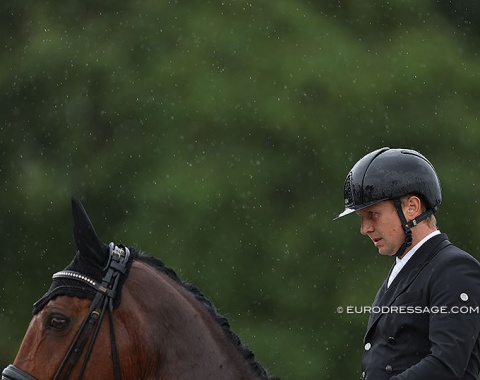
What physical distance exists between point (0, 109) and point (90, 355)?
748 centimetres

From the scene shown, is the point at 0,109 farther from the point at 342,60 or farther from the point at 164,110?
the point at 342,60

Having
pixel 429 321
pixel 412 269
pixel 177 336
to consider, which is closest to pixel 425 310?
pixel 429 321

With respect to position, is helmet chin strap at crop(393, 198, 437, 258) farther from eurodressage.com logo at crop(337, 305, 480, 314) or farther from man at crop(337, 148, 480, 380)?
eurodressage.com logo at crop(337, 305, 480, 314)

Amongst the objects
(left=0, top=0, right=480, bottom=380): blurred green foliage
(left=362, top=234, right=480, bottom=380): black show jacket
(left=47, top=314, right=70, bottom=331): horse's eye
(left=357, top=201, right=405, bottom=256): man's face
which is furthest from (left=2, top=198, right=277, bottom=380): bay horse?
(left=0, top=0, right=480, bottom=380): blurred green foliage

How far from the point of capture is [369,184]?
14.6 feet

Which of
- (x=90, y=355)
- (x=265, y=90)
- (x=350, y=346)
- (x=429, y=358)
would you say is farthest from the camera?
(x=265, y=90)

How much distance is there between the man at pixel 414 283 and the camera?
404cm

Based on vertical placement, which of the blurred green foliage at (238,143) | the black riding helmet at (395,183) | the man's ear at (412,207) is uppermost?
the black riding helmet at (395,183)

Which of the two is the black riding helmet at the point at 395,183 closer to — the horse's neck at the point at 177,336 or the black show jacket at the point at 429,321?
the black show jacket at the point at 429,321

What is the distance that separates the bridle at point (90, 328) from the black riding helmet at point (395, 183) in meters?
1.15

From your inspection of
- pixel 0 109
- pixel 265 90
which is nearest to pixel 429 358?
pixel 265 90

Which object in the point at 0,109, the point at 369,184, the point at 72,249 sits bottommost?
the point at 72,249

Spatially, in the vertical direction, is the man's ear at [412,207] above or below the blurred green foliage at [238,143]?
above

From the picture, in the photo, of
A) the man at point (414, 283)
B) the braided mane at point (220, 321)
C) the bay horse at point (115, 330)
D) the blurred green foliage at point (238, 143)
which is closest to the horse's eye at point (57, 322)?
A: the bay horse at point (115, 330)
